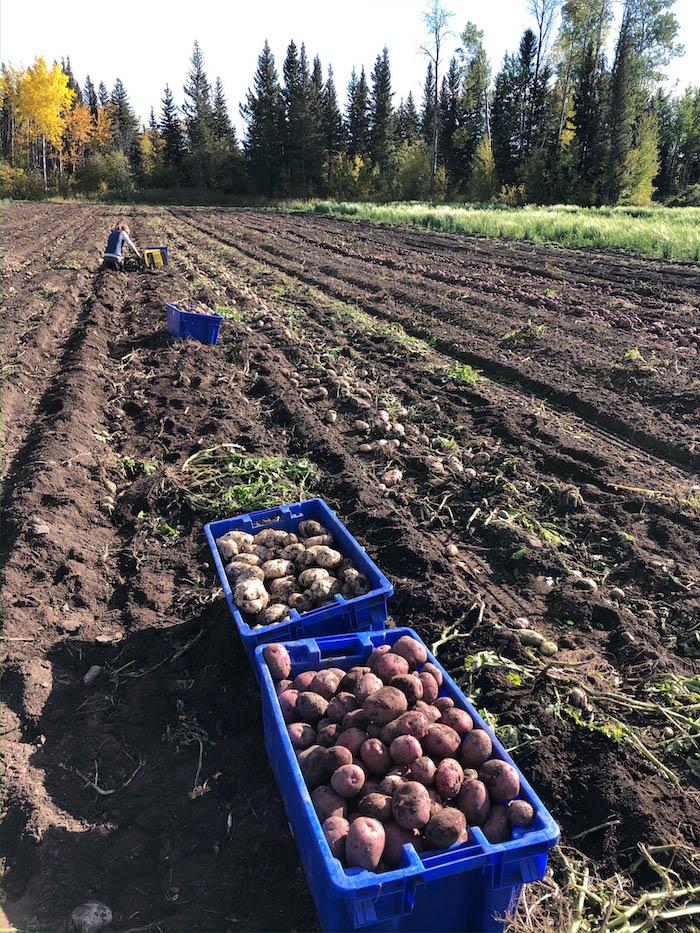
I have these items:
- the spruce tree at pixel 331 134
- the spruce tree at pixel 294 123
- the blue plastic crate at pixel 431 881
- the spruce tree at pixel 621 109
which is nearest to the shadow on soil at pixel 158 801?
the blue plastic crate at pixel 431 881

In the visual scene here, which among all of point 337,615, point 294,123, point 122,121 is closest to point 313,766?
point 337,615

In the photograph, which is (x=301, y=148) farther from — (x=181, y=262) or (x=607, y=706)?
(x=607, y=706)

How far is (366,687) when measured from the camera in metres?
2.59

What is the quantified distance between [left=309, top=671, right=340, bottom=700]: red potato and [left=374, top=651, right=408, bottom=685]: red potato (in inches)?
7.8

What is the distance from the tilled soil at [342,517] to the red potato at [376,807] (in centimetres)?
63

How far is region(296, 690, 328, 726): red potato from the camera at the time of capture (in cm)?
256

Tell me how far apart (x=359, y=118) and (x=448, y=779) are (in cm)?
6551

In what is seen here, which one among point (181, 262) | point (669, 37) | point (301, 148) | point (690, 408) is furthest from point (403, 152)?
point (690, 408)

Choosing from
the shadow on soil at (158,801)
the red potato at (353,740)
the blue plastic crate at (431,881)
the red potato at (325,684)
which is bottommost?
the shadow on soil at (158,801)

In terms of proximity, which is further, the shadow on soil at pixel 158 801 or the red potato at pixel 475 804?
the shadow on soil at pixel 158 801

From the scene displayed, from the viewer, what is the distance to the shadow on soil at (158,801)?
2.45 meters

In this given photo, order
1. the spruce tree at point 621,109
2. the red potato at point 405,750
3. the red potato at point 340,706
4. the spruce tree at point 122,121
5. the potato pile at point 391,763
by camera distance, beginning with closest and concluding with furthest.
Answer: the potato pile at point 391,763
the red potato at point 405,750
the red potato at point 340,706
the spruce tree at point 621,109
the spruce tree at point 122,121

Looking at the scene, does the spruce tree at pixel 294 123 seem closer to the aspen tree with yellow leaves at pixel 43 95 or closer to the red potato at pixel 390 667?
the aspen tree with yellow leaves at pixel 43 95

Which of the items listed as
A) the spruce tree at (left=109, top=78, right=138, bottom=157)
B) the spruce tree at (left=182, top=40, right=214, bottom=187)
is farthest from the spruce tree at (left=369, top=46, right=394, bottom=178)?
the spruce tree at (left=109, top=78, right=138, bottom=157)
